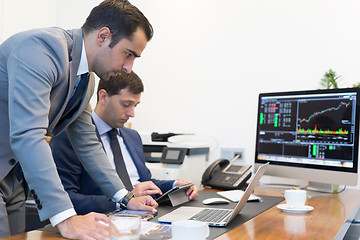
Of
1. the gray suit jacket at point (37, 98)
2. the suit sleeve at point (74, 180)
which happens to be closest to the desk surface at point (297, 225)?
the gray suit jacket at point (37, 98)

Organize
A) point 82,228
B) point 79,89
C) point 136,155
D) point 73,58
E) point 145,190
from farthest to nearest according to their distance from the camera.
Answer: point 136,155
point 145,190
point 79,89
point 73,58
point 82,228

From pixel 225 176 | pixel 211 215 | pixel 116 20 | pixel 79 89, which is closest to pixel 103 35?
pixel 116 20

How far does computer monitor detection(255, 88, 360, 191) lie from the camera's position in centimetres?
183

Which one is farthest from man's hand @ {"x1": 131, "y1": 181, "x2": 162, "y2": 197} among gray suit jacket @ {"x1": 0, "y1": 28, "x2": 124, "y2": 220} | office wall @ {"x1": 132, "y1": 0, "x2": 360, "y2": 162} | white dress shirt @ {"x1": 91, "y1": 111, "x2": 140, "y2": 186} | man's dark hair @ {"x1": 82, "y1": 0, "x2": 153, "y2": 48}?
office wall @ {"x1": 132, "y1": 0, "x2": 360, "y2": 162}

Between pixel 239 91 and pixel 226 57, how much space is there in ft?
0.85

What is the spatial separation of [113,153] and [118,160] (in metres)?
0.04

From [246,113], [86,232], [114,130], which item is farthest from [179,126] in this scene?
[86,232]

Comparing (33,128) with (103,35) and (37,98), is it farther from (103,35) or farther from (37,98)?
(103,35)

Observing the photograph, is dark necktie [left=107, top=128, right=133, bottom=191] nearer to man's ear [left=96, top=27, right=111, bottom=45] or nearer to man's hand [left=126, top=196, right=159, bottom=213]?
man's hand [left=126, top=196, right=159, bottom=213]

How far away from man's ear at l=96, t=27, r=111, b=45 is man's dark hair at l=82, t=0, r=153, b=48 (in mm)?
13

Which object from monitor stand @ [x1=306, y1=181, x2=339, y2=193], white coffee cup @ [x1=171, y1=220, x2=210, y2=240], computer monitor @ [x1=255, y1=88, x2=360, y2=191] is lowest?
monitor stand @ [x1=306, y1=181, x2=339, y2=193]

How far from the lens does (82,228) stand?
94 cm

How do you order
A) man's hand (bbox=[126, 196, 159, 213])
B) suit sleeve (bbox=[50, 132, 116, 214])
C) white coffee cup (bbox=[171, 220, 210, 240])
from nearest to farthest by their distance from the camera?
white coffee cup (bbox=[171, 220, 210, 240])
man's hand (bbox=[126, 196, 159, 213])
suit sleeve (bbox=[50, 132, 116, 214])

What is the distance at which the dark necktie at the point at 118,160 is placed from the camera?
5.53 ft
